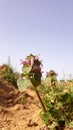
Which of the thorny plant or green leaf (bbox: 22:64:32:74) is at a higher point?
green leaf (bbox: 22:64:32:74)

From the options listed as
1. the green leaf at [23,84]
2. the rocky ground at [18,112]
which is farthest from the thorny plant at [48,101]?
the rocky ground at [18,112]

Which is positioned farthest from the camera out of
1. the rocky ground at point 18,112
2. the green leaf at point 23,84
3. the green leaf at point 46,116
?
the rocky ground at point 18,112

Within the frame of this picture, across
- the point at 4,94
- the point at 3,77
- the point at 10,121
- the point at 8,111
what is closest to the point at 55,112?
the point at 10,121

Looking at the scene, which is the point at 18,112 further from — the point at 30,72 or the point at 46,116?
the point at 30,72

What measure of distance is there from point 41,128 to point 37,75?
98 cm

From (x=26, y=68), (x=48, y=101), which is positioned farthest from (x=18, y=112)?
(x=26, y=68)

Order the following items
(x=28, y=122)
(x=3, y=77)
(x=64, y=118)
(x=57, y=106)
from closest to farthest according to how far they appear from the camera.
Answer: (x=64, y=118) < (x=57, y=106) < (x=28, y=122) < (x=3, y=77)

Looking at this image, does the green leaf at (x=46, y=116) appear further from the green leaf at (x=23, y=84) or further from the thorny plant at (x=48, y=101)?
the green leaf at (x=23, y=84)

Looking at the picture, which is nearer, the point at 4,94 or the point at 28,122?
the point at 28,122

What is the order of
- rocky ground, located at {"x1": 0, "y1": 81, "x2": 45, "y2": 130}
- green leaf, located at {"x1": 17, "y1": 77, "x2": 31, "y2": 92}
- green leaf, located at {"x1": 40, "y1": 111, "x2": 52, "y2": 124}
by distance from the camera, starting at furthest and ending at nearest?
rocky ground, located at {"x1": 0, "y1": 81, "x2": 45, "y2": 130} < green leaf, located at {"x1": 40, "y1": 111, "x2": 52, "y2": 124} < green leaf, located at {"x1": 17, "y1": 77, "x2": 31, "y2": 92}

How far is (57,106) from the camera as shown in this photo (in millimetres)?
3695

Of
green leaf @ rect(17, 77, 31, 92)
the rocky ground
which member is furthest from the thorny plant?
the rocky ground

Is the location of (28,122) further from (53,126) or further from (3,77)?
(3,77)

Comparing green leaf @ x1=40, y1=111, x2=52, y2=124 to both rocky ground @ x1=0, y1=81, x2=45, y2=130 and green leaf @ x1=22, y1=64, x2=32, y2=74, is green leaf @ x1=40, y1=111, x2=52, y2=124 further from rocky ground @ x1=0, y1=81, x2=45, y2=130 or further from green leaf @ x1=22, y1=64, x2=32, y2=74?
green leaf @ x1=22, y1=64, x2=32, y2=74
